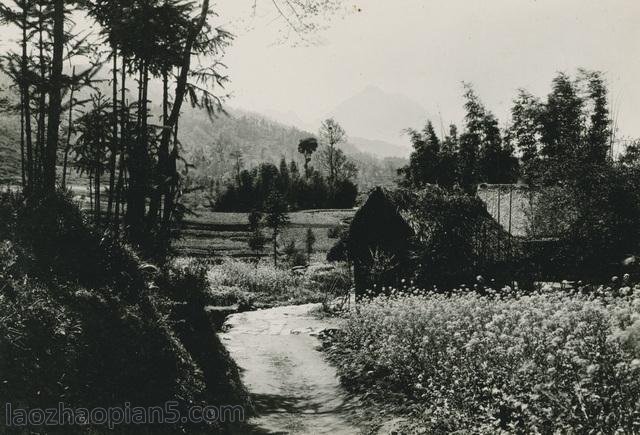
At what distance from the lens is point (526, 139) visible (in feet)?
173

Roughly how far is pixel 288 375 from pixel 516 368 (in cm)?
590

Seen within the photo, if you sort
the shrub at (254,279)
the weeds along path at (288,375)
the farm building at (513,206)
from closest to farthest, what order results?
the weeds along path at (288,375) < the shrub at (254,279) < the farm building at (513,206)

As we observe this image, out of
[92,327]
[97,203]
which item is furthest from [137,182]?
[92,327]

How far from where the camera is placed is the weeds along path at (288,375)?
24.5 feet

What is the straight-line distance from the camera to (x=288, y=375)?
10594 mm

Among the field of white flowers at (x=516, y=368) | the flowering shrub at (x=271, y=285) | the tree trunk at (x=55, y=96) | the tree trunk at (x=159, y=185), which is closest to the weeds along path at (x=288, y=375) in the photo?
the field of white flowers at (x=516, y=368)

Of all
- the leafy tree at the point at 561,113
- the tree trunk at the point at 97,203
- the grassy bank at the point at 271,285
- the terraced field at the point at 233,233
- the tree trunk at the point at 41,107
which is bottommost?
the grassy bank at the point at 271,285

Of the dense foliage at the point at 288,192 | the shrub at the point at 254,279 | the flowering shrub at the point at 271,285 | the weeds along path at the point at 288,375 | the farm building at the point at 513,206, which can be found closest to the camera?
the weeds along path at the point at 288,375

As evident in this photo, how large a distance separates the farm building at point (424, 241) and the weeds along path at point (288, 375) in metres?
2.28

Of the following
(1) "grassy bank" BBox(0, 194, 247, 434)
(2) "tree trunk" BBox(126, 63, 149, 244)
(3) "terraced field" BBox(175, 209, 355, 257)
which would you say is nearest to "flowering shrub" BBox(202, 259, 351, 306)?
(2) "tree trunk" BBox(126, 63, 149, 244)

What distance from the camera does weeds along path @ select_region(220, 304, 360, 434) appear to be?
7.46 m

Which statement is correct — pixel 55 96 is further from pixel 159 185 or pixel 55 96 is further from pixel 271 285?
pixel 271 285

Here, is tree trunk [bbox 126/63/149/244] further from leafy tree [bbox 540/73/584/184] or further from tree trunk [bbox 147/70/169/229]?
leafy tree [bbox 540/73/584/184]

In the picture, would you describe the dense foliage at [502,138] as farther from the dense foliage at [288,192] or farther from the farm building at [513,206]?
the dense foliage at [288,192]
